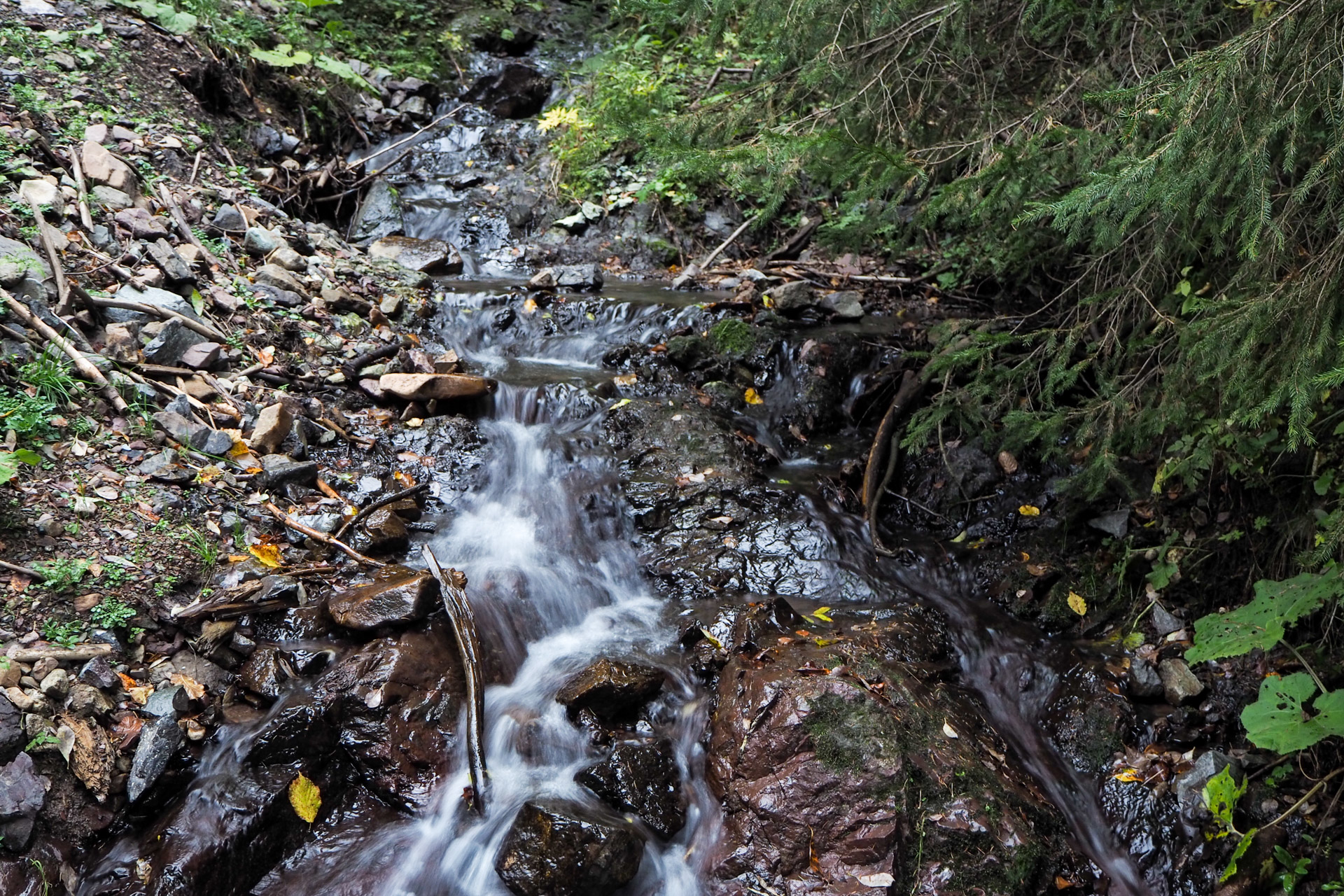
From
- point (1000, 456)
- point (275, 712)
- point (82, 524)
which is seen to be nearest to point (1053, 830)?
point (1000, 456)

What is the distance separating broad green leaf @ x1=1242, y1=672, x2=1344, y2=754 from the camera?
123 inches

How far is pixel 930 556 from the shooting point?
5.21 metres

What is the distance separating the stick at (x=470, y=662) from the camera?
3475mm

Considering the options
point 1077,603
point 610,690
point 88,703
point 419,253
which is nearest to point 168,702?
point 88,703

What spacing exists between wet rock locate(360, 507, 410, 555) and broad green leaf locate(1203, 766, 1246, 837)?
165 inches

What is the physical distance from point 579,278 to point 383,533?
170 inches

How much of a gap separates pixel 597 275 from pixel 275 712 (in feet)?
18.5

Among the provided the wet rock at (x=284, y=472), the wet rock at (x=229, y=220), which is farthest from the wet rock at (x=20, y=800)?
the wet rock at (x=229, y=220)

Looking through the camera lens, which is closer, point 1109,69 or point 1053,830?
point 1053,830

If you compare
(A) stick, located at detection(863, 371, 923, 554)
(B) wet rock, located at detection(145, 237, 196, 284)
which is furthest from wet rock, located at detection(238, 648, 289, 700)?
(A) stick, located at detection(863, 371, 923, 554)

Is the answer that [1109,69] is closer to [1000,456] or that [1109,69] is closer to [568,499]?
[1000,456]

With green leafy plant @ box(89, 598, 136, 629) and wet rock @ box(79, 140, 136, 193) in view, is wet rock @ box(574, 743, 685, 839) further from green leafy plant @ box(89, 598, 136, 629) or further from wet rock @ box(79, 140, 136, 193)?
wet rock @ box(79, 140, 136, 193)

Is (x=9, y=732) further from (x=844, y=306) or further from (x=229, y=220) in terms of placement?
(x=844, y=306)

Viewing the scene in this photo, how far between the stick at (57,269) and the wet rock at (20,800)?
2.62 metres
